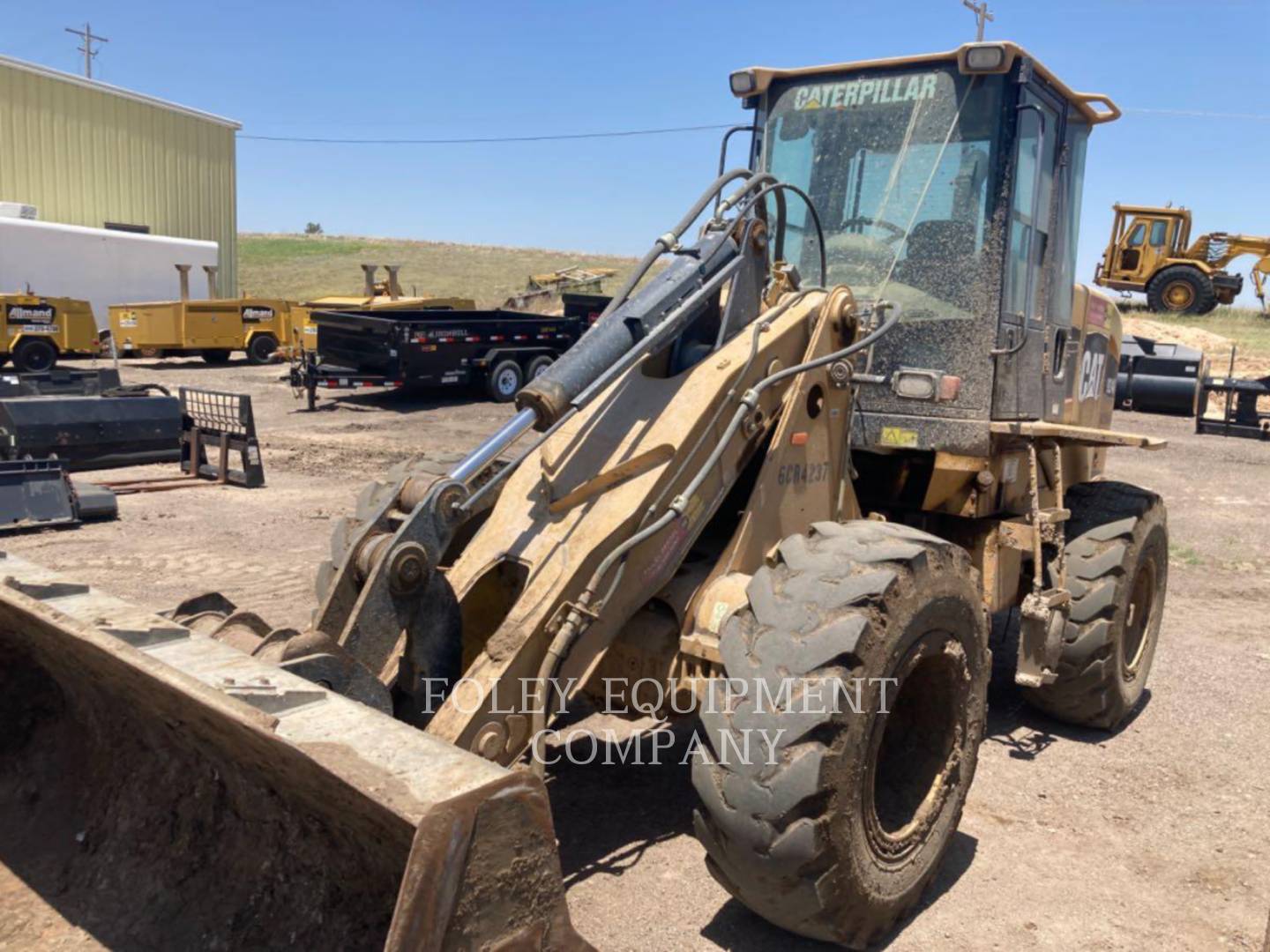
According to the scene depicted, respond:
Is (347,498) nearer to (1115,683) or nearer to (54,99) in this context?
(1115,683)

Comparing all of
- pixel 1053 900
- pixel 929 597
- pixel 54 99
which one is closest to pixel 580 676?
pixel 929 597

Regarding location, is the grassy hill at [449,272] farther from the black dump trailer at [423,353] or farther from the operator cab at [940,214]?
the operator cab at [940,214]

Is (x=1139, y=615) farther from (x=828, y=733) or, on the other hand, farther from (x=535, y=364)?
(x=535, y=364)

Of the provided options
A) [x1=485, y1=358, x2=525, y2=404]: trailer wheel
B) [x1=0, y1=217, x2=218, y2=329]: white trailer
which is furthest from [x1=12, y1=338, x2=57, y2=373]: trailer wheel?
[x1=485, y1=358, x2=525, y2=404]: trailer wheel

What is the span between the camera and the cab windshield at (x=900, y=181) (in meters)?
4.80

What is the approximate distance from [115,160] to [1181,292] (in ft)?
113

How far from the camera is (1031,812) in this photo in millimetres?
4438

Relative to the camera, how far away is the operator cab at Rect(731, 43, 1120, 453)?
4766 millimetres

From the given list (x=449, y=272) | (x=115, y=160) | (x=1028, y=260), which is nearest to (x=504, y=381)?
(x=1028, y=260)

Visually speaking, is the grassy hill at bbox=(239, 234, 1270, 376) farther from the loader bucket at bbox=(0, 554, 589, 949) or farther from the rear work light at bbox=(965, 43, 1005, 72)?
the loader bucket at bbox=(0, 554, 589, 949)

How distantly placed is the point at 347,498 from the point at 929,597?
→ 27.4ft

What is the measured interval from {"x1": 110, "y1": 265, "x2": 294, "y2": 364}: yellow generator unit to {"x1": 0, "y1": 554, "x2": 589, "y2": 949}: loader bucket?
80.2 feet

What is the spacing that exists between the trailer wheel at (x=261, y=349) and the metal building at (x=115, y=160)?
1157 cm

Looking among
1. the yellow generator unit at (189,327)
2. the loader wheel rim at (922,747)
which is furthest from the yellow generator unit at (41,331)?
the loader wheel rim at (922,747)
